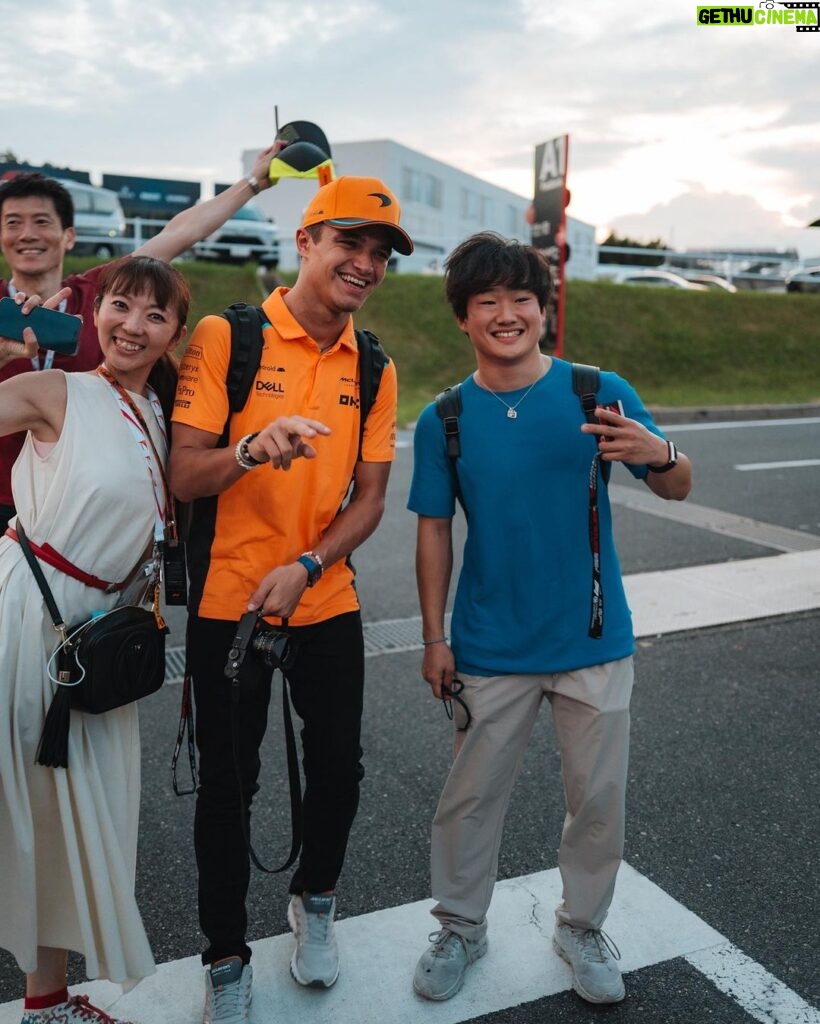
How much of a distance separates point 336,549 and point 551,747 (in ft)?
6.39

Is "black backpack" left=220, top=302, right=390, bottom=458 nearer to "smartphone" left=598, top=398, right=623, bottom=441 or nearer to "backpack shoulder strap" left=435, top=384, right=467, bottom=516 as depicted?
"backpack shoulder strap" left=435, top=384, right=467, bottom=516

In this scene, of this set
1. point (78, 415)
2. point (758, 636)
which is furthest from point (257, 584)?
point (758, 636)

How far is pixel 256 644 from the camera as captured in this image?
2330 mm

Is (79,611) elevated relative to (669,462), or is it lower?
lower

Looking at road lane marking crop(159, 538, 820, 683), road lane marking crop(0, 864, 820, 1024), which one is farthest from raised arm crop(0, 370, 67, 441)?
road lane marking crop(159, 538, 820, 683)

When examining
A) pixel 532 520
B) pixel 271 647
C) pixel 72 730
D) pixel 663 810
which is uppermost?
pixel 532 520

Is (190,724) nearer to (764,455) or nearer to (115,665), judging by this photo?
(115,665)

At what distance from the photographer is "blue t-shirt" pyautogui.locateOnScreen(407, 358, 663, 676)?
2.52m

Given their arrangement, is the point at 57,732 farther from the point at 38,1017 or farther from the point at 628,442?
the point at 628,442

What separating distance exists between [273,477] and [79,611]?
1.78 feet

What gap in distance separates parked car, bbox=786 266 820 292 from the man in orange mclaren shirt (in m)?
23.2

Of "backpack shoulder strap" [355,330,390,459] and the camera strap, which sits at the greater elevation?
"backpack shoulder strap" [355,330,390,459]

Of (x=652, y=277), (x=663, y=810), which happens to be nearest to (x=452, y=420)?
(x=663, y=810)

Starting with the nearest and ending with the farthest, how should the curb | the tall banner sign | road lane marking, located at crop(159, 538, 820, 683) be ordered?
1. road lane marking, located at crop(159, 538, 820, 683)
2. the tall banner sign
3. the curb
